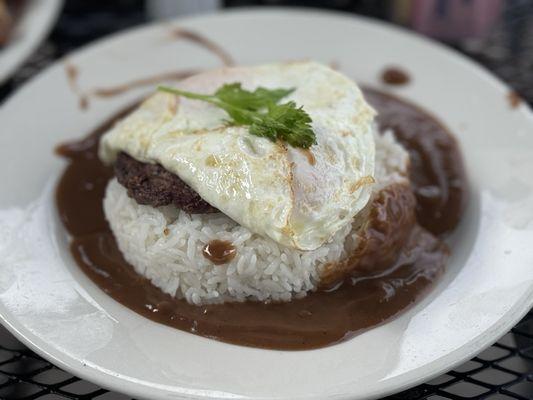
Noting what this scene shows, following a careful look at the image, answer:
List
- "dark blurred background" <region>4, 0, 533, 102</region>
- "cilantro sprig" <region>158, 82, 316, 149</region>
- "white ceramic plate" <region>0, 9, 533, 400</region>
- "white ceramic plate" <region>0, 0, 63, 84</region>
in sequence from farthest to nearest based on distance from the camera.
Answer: "dark blurred background" <region>4, 0, 533, 102</region> → "white ceramic plate" <region>0, 0, 63, 84</region> → "cilantro sprig" <region>158, 82, 316, 149</region> → "white ceramic plate" <region>0, 9, 533, 400</region>

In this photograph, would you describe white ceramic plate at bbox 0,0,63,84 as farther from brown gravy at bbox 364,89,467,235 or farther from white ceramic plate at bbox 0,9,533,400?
brown gravy at bbox 364,89,467,235

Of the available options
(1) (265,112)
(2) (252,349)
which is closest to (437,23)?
(1) (265,112)

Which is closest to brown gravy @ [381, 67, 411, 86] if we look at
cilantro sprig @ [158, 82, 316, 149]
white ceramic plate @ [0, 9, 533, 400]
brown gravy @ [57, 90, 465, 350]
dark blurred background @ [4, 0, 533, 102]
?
white ceramic plate @ [0, 9, 533, 400]

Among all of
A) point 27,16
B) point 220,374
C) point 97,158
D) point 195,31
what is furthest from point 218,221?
point 27,16

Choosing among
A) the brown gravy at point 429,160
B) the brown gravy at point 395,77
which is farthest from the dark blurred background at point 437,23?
the brown gravy at point 429,160

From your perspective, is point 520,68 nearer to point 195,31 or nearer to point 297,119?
point 195,31

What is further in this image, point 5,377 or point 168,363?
point 5,377

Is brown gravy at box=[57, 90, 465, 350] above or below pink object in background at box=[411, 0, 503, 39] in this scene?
below
